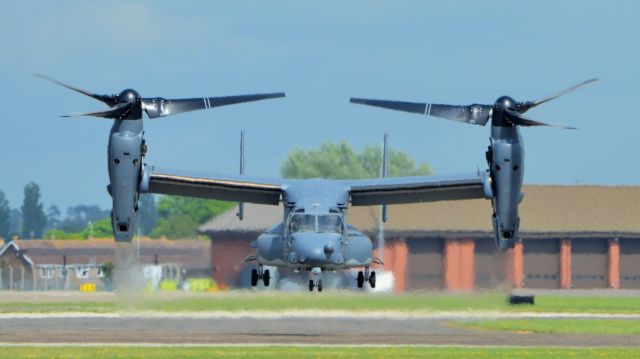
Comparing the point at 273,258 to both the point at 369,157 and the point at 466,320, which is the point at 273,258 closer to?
the point at 466,320

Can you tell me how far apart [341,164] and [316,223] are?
92.6m

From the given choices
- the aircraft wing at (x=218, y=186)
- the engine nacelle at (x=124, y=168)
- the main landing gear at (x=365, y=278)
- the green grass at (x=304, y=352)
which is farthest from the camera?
the green grass at (x=304, y=352)

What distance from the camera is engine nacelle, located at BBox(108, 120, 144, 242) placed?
141 ft

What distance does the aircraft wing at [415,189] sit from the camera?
48688mm

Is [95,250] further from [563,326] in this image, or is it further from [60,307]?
[563,326]

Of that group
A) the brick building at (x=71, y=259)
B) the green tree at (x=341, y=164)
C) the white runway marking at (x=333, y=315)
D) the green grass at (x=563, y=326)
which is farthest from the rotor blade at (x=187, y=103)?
the green tree at (x=341, y=164)

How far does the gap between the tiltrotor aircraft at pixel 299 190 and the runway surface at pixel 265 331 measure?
24.1 ft

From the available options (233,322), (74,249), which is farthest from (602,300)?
(74,249)

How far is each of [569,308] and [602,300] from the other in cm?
979

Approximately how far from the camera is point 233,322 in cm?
6431

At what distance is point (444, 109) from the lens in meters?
45.6

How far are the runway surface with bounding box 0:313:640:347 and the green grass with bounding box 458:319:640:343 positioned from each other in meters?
1.58

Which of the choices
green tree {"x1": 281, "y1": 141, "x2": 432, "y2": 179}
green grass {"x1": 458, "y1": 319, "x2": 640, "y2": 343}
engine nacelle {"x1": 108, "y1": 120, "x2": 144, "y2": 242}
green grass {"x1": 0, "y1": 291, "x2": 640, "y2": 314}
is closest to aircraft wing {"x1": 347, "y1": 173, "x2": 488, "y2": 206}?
engine nacelle {"x1": 108, "y1": 120, "x2": 144, "y2": 242}

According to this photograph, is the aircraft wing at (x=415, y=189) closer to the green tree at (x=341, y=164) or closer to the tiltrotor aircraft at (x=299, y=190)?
the tiltrotor aircraft at (x=299, y=190)
